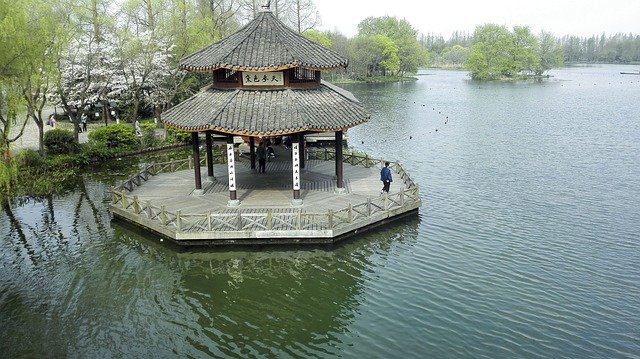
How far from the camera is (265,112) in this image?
24.7m

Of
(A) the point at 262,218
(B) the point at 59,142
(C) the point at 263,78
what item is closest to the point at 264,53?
(C) the point at 263,78

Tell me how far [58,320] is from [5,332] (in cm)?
153

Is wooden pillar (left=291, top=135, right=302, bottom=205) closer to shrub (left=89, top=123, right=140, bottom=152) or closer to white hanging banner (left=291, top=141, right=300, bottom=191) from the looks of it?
white hanging banner (left=291, top=141, right=300, bottom=191)

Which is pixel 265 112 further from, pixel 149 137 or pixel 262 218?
pixel 149 137

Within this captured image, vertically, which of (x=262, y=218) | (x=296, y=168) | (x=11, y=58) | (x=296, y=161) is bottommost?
(x=262, y=218)

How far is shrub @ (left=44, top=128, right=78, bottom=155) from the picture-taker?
3756 centimetres

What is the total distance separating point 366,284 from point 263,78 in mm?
11762

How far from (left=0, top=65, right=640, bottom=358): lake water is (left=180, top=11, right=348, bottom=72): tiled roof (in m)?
8.65

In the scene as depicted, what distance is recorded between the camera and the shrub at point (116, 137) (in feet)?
133

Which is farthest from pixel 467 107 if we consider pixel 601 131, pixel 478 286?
pixel 478 286

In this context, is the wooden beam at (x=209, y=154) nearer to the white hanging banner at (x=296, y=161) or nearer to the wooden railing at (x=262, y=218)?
the wooden railing at (x=262, y=218)

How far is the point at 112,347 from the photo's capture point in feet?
52.2

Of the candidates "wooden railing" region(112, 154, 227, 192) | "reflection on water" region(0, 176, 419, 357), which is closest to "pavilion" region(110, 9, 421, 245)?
"wooden railing" region(112, 154, 227, 192)

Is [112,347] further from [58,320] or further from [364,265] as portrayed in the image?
[364,265]
